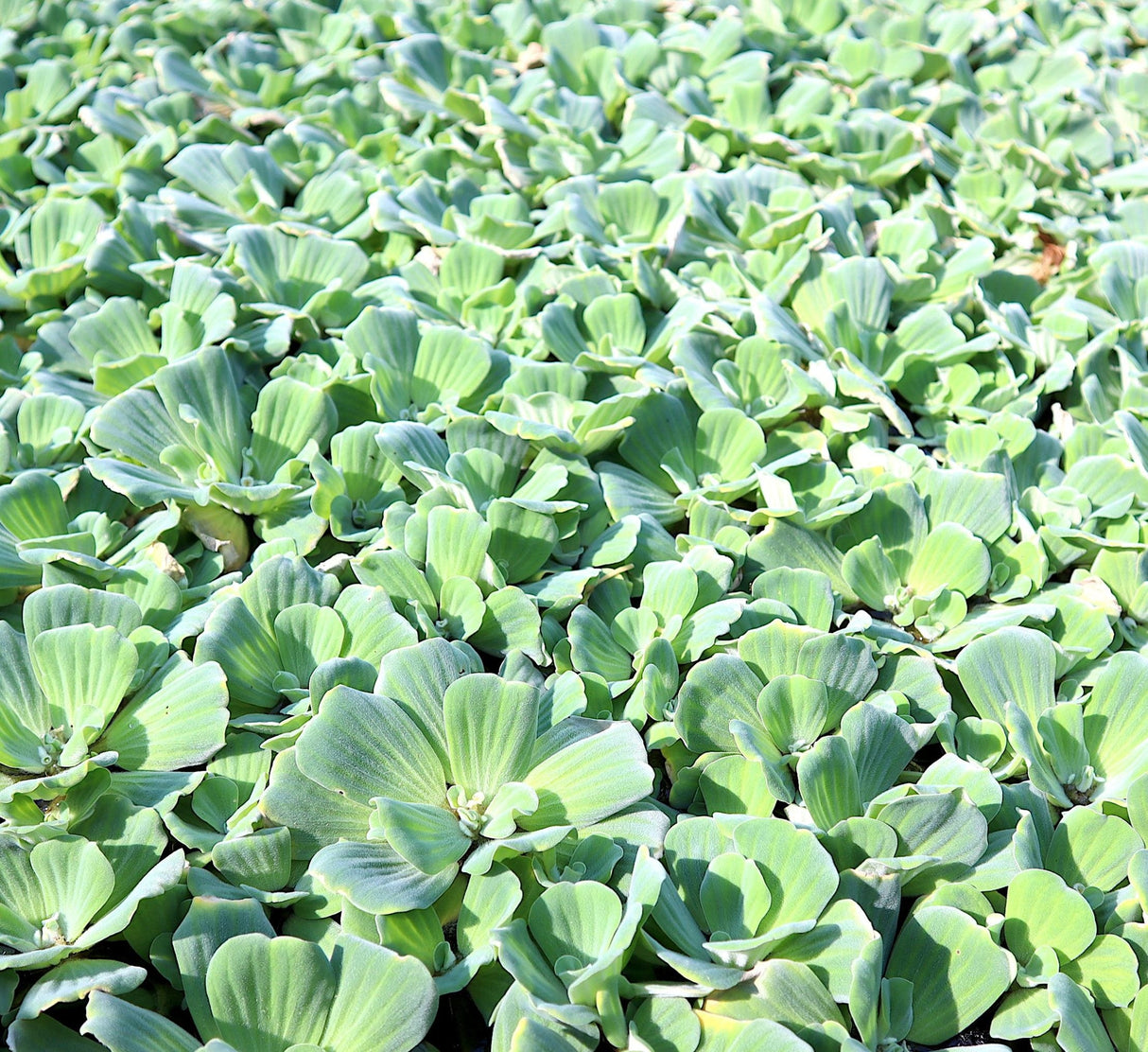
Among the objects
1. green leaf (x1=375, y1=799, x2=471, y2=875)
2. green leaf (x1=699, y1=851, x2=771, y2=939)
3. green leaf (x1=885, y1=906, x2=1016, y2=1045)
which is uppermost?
green leaf (x1=375, y1=799, x2=471, y2=875)

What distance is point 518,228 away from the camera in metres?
1.96

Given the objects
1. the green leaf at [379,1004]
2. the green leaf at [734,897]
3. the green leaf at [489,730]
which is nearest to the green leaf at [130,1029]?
the green leaf at [379,1004]

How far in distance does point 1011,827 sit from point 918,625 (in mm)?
319

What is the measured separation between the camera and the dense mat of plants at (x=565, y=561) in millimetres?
994

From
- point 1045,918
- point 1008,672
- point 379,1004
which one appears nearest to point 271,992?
point 379,1004

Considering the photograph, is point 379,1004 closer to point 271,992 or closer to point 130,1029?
point 271,992

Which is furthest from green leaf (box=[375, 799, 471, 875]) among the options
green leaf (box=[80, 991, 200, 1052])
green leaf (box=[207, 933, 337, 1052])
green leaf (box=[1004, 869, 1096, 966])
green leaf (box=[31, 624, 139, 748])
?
green leaf (box=[1004, 869, 1096, 966])

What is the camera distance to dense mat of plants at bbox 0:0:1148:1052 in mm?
994

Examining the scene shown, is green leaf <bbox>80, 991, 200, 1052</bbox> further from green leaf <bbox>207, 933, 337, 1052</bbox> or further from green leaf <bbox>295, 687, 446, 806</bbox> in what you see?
green leaf <bbox>295, 687, 446, 806</bbox>

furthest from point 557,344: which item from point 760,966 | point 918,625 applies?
point 760,966

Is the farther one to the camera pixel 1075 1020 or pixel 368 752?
pixel 368 752

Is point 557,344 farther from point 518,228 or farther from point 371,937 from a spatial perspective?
point 371,937

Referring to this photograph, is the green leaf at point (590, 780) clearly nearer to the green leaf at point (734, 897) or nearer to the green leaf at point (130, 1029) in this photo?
the green leaf at point (734, 897)

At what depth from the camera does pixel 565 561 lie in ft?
4.76
